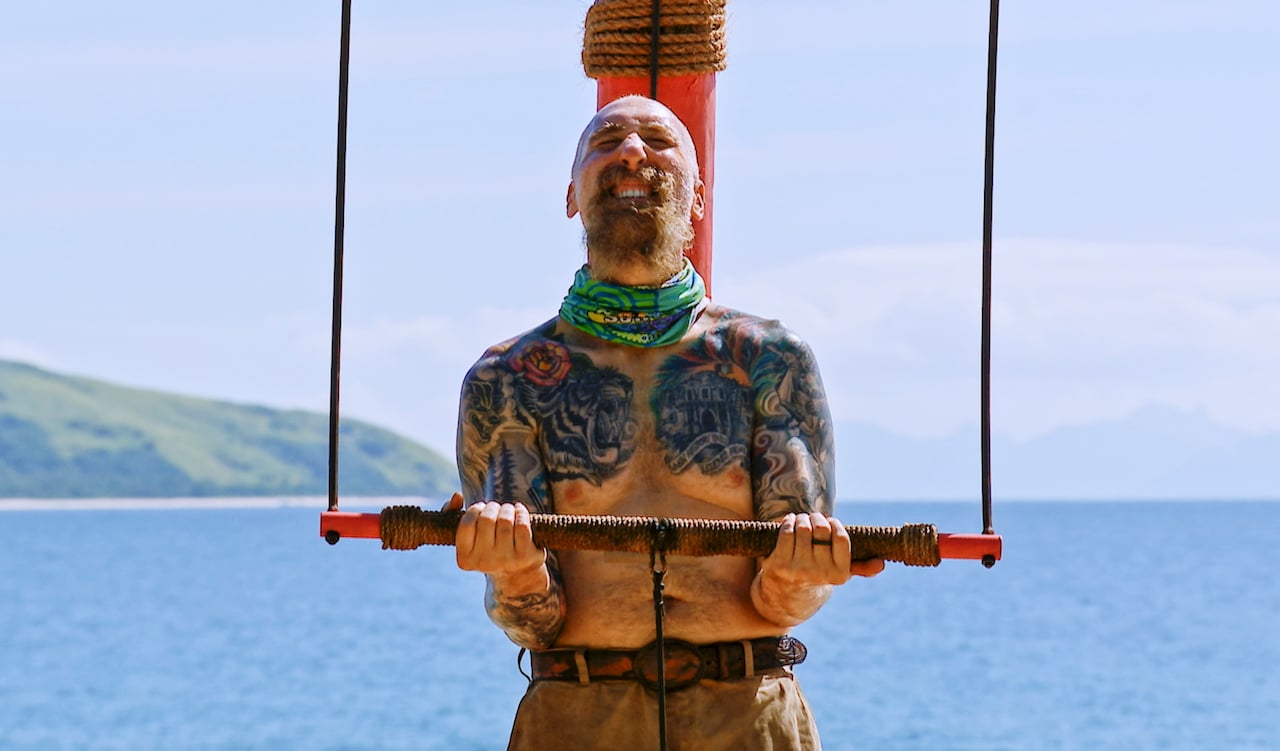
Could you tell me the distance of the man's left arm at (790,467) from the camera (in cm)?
668

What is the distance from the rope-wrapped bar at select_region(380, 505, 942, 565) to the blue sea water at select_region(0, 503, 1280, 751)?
27860mm

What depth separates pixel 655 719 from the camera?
7.03m

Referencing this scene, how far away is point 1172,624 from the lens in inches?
2375

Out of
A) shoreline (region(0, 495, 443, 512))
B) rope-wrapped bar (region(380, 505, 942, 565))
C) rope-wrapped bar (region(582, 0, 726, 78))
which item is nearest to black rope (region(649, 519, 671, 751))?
rope-wrapped bar (region(380, 505, 942, 565))

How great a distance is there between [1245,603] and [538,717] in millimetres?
65249

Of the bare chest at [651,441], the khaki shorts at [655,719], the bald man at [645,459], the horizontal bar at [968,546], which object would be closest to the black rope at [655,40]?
the bald man at [645,459]

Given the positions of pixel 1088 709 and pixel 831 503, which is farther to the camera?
pixel 1088 709

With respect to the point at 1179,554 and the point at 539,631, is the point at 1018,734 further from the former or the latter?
the point at 1179,554

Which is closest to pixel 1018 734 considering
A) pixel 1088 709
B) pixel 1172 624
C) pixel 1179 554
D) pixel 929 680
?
pixel 1088 709

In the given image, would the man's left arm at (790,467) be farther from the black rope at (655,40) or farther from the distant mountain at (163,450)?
the distant mountain at (163,450)

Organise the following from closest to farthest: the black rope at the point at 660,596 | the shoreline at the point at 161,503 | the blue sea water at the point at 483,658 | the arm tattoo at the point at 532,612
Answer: the black rope at the point at 660,596 < the arm tattoo at the point at 532,612 < the blue sea water at the point at 483,658 < the shoreline at the point at 161,503

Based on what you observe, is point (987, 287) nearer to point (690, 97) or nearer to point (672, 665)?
point (672, 665)

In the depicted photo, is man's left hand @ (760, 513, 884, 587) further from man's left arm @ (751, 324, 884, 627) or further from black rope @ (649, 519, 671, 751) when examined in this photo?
black rope @ (649, 519, 671, 751)

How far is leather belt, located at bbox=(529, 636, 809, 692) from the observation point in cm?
705
